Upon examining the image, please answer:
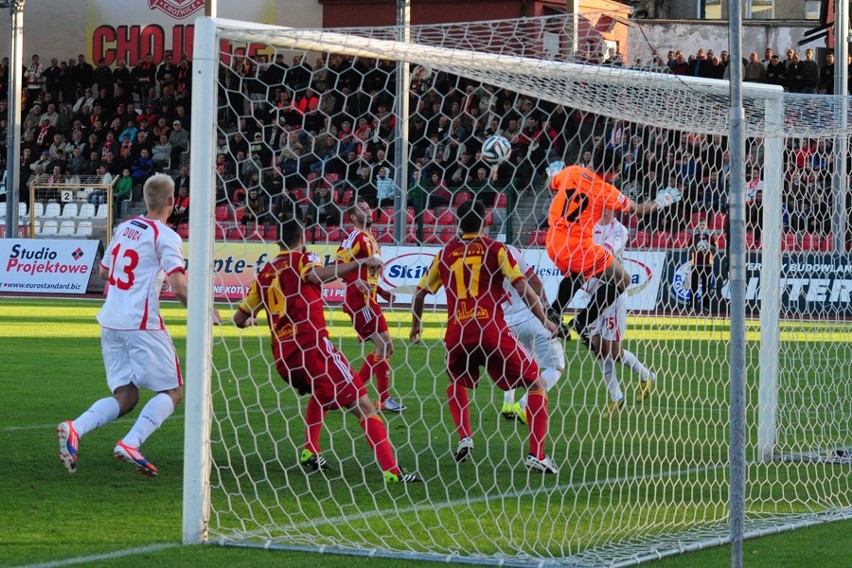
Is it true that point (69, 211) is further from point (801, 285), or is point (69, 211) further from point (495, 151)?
point (495, 151)

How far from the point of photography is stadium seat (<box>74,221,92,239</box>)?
29297 millimetres

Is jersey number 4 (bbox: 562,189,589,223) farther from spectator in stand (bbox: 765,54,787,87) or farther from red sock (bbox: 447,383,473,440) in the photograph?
spectator in stand (bbox: 765,54,787,87)

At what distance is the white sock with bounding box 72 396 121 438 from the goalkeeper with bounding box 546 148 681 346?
3.10m

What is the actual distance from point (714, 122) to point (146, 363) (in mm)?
3782

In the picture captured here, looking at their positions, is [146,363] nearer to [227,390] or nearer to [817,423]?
[227,390]

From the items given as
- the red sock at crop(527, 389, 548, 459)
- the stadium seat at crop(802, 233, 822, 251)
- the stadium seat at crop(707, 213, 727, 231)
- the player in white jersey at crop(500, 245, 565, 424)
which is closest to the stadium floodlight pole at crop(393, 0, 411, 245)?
the player in white jersey at crop(500, 245, 565, 424)

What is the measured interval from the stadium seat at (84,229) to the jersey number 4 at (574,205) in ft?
69.7

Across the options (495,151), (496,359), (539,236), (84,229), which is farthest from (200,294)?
(84,229)

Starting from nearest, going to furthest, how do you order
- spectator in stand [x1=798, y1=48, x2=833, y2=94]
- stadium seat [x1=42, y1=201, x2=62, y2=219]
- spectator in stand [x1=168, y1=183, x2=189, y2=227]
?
1. spectator in stand [x1=168, y1=183, x2=189, y2=227]
2. spectator in stand [x1=798, y1=48, x2=833, y2=94]
3. stadium seat [x1=42, y1=201, x2=62, y2=219]

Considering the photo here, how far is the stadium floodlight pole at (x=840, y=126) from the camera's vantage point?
29.2 feet

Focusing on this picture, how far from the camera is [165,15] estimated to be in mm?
38250

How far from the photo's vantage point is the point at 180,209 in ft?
89.5

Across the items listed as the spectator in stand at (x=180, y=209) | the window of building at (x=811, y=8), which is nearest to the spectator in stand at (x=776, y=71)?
the window of building at (x=811, y=8)

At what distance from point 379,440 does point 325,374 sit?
1.61 ft
